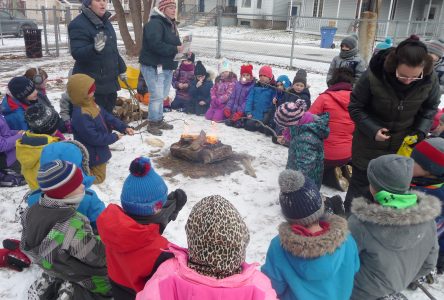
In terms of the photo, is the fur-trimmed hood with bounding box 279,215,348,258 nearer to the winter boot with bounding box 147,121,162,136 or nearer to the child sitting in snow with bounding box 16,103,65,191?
the child sitting in snow with bounding box 16,103,65,191

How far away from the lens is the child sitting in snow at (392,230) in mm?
2068

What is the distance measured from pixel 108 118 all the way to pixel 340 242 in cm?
353

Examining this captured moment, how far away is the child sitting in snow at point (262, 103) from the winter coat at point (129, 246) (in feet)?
15.6

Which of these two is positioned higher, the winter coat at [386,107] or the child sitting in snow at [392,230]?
the winter coat at [386,107]

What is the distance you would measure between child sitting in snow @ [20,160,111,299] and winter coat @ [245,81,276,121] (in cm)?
465

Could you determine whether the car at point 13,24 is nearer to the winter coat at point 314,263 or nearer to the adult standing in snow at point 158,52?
the adult standing in snow at point 158,52

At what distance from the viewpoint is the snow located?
3.07 m

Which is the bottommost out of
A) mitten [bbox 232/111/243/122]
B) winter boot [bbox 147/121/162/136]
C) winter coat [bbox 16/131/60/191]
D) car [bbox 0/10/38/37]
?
winter boot [bbox 147/121/162/136]

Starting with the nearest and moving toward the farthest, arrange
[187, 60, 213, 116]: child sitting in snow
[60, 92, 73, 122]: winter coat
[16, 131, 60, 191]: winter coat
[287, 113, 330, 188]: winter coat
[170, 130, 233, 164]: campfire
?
[16, 131, 60, 191]: winter coat, [287, 113, 330, 188]: winter coat, [60, 92, 73, 122]: winter coat, [170, 130, 233, 164]: campfire, [187, 60, 213, 116]: child sitting in snow

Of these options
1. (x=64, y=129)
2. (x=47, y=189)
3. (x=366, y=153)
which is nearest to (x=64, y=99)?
(x=64, y=129)

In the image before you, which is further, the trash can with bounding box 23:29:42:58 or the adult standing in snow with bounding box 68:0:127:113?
the trash can with bounding box 23:29:42:58

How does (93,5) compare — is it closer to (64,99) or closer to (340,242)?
(64,99)

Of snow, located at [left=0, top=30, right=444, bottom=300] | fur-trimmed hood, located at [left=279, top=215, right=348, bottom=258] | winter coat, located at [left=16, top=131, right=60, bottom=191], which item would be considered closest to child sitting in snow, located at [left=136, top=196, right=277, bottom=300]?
fur-trimmed hood, located at [left=279, top=215, right=348, bottom=258]

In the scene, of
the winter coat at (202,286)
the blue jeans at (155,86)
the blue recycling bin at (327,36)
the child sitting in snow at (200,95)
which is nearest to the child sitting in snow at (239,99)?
the child sitting in snow at (200,95)
